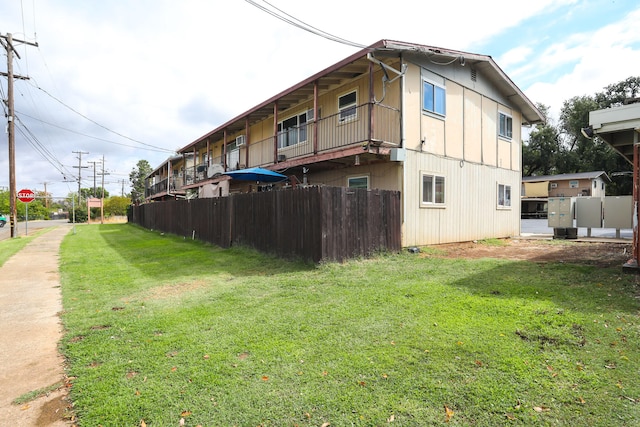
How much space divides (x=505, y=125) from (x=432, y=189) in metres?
6.55

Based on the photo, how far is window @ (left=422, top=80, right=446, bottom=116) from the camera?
450 inches

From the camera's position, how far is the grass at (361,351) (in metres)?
2.58

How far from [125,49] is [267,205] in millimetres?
10842

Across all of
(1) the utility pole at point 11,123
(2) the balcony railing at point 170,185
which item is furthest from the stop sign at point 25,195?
(2) the balcony railing at point 170,185

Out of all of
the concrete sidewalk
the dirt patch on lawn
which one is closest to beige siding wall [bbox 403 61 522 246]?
the dirt patch on lawn

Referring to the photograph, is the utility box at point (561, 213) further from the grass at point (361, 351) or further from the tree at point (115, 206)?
the tree at point (115, 206)

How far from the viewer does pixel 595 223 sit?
14.0 metres

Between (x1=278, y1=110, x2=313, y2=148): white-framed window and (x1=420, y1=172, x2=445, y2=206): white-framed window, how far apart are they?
527 centimetres

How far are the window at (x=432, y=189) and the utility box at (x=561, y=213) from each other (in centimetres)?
592

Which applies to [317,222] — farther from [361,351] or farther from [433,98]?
[433,98]

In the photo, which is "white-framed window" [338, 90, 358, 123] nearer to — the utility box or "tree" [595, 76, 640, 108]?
the utility box

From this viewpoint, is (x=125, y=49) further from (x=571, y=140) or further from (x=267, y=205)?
(x=571, y=140)

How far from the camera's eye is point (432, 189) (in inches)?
456

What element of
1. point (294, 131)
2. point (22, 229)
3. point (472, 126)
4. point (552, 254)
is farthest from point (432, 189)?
point (22, 229)
